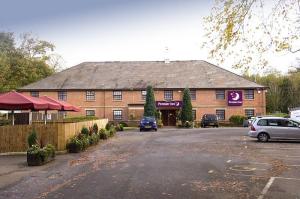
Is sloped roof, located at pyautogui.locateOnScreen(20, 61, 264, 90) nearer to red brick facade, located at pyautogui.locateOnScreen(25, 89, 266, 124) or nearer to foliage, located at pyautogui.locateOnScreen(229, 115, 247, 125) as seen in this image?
red brick facade, located at pyautogui.locateOnScreen(25, 89, 266, 124)

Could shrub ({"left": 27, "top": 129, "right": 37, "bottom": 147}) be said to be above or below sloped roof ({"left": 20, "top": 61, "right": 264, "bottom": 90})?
below

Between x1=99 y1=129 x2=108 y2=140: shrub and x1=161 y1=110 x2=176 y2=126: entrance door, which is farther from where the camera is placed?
x1=161 y1=110 x2=176 y2=126: entrance door

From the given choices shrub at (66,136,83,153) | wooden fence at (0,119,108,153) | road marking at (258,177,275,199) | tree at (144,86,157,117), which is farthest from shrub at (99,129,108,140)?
tree at (144,86,157,117)

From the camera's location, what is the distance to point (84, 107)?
186ft

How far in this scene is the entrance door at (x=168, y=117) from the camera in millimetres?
55781

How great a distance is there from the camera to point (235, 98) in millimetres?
54344

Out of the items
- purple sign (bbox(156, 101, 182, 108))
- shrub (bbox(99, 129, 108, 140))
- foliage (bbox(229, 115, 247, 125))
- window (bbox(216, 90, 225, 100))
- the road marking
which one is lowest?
the road marking

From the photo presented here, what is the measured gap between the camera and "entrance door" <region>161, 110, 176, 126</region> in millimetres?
55781

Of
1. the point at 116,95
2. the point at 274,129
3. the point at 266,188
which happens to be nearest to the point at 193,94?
the point at 116,95

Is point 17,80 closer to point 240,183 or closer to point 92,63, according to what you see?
point 92,63

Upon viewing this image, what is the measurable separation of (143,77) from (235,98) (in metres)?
13.4

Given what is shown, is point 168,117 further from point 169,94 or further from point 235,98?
point 235,98

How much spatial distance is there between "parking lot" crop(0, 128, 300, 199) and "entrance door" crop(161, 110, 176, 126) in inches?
1428

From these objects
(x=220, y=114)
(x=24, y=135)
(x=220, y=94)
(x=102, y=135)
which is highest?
(x=220, y=94)
